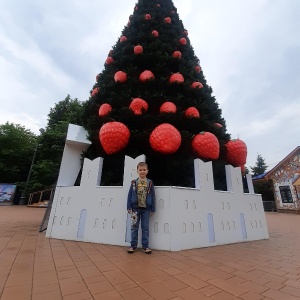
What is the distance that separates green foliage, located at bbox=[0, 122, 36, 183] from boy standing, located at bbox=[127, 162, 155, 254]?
2012 centimetres

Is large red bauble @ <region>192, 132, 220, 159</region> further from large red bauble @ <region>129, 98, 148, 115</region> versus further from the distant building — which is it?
the distant building

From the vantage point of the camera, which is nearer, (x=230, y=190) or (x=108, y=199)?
(x=108, y=199)

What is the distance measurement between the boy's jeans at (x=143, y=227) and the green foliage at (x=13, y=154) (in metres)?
20.2

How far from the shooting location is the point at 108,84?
4.62 metres

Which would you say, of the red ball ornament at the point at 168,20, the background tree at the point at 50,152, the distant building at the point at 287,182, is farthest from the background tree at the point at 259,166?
the red ball ornament at the point at 168,20

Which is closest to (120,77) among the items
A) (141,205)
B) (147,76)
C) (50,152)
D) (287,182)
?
(147,76)

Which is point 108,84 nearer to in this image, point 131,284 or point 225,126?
point 225,126

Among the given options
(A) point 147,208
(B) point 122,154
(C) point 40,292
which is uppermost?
(B) point 122,154

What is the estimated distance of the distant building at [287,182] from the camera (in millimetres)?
15703

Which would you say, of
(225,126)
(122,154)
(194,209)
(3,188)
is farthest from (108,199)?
(3,188)

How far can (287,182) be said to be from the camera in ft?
54.0

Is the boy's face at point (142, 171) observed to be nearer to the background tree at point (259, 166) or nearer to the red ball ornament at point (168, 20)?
the red ball ornament at point (168, 20)

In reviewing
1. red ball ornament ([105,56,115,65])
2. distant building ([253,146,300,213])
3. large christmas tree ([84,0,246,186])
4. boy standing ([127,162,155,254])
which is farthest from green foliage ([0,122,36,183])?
distant building ([253,146,300,213])

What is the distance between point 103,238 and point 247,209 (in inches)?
120
